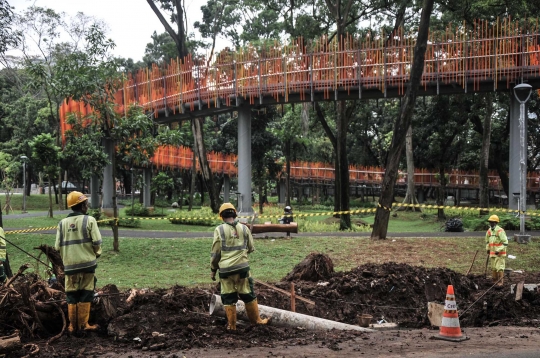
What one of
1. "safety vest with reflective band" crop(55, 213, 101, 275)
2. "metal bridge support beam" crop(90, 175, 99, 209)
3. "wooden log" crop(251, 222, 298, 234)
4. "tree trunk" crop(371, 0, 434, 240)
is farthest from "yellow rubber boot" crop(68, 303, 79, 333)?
"metal bridge support beam" crop(90, 175, 99, 209)

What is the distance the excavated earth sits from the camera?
7414 mm

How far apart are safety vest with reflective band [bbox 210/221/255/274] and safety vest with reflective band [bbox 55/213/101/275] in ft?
5.53

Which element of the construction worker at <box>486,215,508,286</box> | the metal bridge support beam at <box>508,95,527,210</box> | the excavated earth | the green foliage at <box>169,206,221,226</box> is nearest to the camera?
the excavated earth

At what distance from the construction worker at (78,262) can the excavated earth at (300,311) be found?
1.01 feet

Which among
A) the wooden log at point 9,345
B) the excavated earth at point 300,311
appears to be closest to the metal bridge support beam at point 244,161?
the excavated earth at point 300,311

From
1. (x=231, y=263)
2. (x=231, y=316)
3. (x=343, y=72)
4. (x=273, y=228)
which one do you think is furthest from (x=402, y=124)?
(x=231, y=316)

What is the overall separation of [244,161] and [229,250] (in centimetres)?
1865

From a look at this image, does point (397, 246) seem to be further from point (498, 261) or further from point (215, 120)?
point (215, 120)

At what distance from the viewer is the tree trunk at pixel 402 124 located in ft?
59.8

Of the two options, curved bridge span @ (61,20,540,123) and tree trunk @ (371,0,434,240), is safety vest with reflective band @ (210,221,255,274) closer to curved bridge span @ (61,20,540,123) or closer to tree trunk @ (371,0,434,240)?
tree trunk @ (371,0,434,240)

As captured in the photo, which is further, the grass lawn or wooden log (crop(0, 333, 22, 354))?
the grass lawn

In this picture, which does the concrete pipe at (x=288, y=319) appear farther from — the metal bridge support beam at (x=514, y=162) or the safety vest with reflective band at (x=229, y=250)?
the metal bridge support beam at (x=514, y=162)

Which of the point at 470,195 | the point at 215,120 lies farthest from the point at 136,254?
the point at 470,195

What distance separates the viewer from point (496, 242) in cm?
1264
